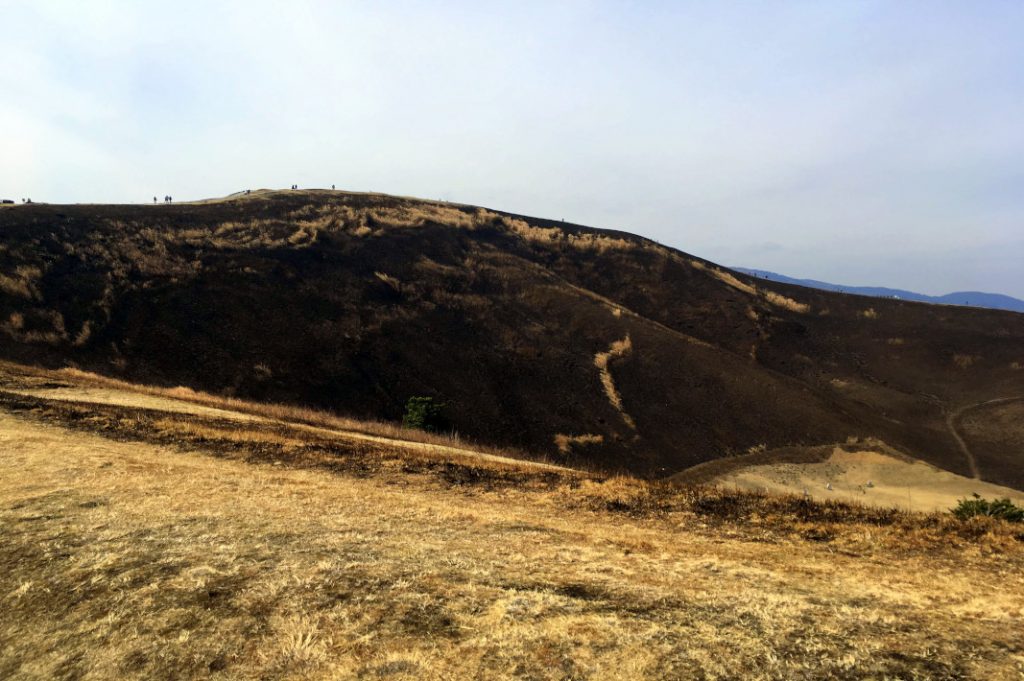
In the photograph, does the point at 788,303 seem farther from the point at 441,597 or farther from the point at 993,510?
the point at 441,597

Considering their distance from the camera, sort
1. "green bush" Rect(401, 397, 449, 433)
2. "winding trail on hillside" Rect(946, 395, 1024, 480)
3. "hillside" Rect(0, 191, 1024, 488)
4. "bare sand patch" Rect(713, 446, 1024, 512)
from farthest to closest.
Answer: "winding trail on hillside" Rect(946, 395, 1024, 480) < "hillside" Rect(0, 191, 1024, 488) < "green bush" Rect(401, 397, 449, 433) < "bare sand patch" Rect(713, 446, 1024, 512)

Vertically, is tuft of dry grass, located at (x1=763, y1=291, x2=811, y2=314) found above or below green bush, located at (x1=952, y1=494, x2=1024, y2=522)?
above

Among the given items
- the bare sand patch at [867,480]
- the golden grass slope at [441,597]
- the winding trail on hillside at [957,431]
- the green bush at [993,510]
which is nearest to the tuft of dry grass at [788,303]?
the winding trail on hillside at [957,431]

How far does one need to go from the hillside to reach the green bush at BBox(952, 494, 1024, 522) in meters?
19.0

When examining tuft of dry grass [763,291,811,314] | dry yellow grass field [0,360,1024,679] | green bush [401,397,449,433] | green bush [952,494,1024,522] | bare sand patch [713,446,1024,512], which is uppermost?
tuft of dry grass [763,291,811,314]

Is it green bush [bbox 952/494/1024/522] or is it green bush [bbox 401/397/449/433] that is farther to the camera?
green bush [bbox 401/397/449/433]

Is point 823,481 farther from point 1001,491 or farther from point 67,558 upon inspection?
point 67,558

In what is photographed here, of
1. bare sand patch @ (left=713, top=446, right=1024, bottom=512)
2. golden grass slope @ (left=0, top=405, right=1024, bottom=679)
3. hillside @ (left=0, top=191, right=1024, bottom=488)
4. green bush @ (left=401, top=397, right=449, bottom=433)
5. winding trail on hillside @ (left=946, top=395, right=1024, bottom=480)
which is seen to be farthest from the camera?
winding trail on hillside @ (left=946, top=395, right=1024, bottom=480)

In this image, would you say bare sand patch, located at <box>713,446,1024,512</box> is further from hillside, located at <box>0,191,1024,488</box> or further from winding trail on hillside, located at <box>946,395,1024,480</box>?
winding trail on hillside, located at <box>946,395,1024,480</box>

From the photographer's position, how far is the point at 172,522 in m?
9.26

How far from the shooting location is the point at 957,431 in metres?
40.2

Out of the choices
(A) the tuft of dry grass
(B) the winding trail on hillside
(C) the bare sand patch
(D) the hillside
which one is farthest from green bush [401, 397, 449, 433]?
(A) the tuft of dry grass

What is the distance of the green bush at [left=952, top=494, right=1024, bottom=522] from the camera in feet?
36.5

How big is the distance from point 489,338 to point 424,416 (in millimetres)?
14311
